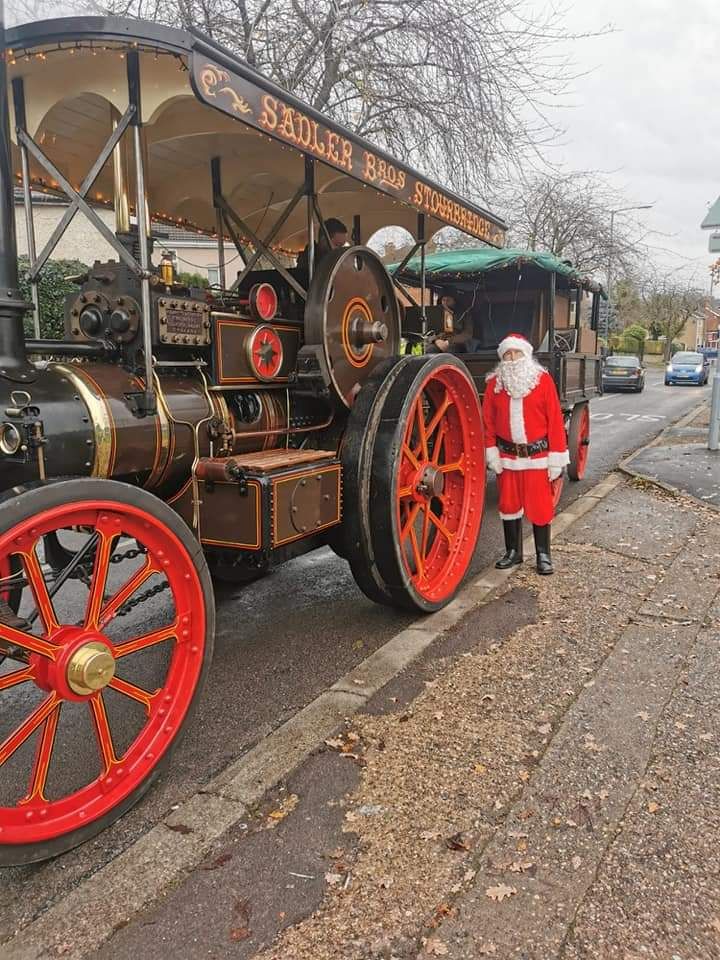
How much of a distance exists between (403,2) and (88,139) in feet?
23.6

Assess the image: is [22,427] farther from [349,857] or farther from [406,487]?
[406,487]

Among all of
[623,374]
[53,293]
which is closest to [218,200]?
[53,293]

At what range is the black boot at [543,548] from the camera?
202 inches

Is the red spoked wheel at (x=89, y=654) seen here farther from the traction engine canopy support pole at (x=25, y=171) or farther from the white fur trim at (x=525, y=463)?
the white fur trim at (x=525, y=463)

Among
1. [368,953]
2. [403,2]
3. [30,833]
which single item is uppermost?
[403,2]

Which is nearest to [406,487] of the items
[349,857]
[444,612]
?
[444,612]

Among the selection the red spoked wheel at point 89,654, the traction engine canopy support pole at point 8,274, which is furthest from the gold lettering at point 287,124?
the red spoked wheel at point 89,654

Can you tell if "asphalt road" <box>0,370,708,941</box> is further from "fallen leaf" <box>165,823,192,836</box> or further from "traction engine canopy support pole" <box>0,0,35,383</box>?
"traction engine canopy support pole" <box>0,0,35,383</box>

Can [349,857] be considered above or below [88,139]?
below

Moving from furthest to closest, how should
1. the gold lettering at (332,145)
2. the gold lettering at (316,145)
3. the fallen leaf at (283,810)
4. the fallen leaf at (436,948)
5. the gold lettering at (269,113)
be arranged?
the gold lettering at (332,145), the gold lettering at (316,145), the gold lettering at (269,113), the fallen leaf at (283,810), the fallen leaf at (436,948)

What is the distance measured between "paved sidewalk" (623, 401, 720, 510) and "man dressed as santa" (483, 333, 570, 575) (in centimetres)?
284

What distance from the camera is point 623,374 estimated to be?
25.4 metres

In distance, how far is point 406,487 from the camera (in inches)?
163

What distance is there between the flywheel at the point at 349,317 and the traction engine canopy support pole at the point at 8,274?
1.49 metres
